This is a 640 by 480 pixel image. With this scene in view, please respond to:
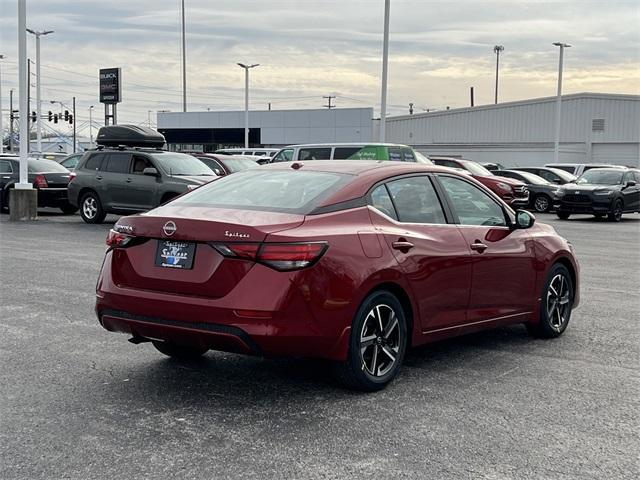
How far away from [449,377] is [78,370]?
8.81ft

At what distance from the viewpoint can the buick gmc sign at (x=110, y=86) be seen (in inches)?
1542

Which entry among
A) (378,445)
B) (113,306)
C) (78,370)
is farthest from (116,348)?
(378,445)

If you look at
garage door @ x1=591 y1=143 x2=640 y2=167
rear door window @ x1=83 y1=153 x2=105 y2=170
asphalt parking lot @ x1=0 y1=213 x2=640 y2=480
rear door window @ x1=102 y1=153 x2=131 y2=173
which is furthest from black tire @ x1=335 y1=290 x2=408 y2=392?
garage door @ x1=591 y1=143 x2=640 y2=167

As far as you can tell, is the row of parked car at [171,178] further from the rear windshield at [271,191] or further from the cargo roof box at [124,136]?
the rear windshield at [271,191]

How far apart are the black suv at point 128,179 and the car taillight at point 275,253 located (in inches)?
498

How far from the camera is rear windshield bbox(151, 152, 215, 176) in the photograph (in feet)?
59.3

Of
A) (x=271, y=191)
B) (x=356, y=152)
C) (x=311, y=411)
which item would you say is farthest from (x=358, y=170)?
(x=356, y=152)

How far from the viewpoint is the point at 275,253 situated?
4953 millimetres

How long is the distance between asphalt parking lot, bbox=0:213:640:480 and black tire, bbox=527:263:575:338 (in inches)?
5.8

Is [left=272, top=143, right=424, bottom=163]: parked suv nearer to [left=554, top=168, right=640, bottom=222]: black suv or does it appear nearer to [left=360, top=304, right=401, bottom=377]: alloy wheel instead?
[left=554, top=168, right=640, bottom=222]: black suv

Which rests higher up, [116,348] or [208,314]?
[208,314]

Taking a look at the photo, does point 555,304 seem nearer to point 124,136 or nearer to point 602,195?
point 124,136

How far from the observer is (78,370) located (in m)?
5.97

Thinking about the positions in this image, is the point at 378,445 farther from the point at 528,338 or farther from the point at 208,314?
the point at 528,338
